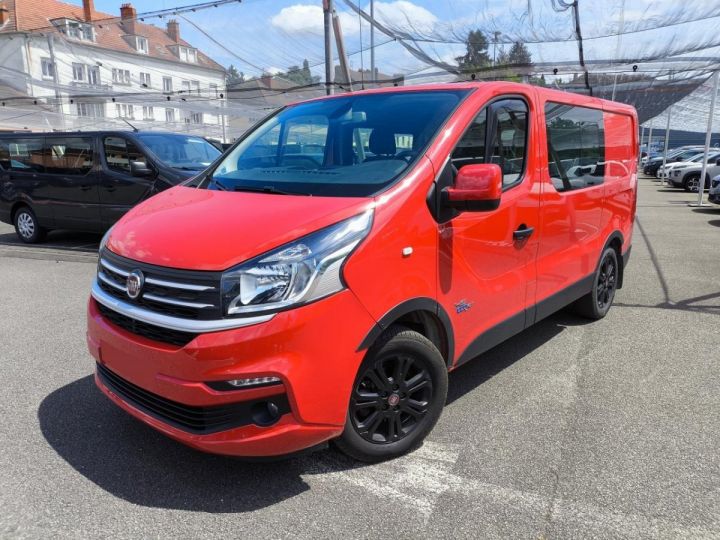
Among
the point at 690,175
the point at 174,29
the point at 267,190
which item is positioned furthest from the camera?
the point at 690,175

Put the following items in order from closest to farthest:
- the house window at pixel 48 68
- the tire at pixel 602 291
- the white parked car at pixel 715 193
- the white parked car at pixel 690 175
Result: 1. the tire at pixel 602 291
2. the white parked car at pixel 715 193
3. the house window at pixel 48 68
4. the white parked car at pixel 690 175

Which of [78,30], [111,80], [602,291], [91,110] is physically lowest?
[602,291]

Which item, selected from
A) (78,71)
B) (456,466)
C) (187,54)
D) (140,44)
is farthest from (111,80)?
(456,466)

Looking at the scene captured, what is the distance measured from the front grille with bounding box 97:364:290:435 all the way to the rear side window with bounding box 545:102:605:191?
104 inches

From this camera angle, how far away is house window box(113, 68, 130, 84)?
57.9ft

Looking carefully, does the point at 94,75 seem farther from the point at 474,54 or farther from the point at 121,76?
the point at 474,54

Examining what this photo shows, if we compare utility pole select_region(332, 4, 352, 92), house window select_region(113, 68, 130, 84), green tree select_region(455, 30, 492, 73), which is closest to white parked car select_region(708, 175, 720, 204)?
green tree select_region(455, 30, 492, 73)

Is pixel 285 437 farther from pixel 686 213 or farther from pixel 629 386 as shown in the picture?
pixel 686 213

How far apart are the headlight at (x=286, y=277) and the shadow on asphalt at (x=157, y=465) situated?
85 centimetres

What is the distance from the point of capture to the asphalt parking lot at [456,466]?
7.93ft

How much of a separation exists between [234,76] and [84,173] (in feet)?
24.0

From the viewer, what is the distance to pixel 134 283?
2.54 metres

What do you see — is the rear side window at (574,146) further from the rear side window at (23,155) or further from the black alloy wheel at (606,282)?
the rear side window at (23,155)

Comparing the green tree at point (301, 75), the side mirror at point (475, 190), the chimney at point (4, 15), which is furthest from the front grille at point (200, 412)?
the chimney at point (4, 15)
